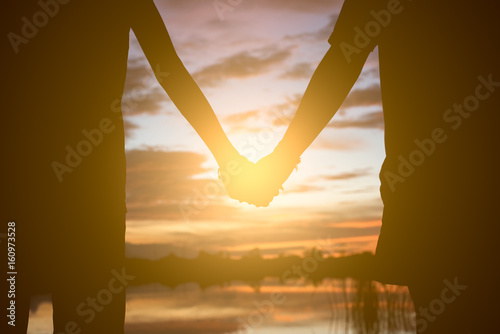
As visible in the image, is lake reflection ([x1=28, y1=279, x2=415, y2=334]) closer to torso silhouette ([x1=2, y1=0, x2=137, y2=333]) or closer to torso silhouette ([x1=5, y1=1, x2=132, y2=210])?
torso silhouette ([x1=2, y1=0, x2=137, y2=333])

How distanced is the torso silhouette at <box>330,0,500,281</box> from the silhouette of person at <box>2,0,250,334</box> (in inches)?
63.1

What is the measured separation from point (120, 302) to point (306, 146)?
202 cm

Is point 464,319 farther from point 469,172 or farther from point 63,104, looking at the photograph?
point 63,104

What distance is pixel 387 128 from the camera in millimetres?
3211

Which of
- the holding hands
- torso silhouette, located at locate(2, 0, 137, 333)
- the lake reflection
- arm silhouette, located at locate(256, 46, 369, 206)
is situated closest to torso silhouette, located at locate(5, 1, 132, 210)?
torso silhouette, located at locate(2, 0, 137, 333)

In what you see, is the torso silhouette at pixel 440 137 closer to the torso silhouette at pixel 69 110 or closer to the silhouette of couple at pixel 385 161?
the silhouette of couple at pixel 385 161

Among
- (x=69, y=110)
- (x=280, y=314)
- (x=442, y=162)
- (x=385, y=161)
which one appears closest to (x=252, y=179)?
(x=385, y=161)

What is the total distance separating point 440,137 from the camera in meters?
3.03

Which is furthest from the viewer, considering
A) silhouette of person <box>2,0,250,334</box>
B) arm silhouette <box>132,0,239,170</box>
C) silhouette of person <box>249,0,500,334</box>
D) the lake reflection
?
the lake reflection

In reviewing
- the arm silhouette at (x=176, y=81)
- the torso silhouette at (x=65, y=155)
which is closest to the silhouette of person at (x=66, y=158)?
the torso silhouette at (x=65, y=155)

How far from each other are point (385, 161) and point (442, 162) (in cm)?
33

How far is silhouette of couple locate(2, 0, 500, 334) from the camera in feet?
9.68

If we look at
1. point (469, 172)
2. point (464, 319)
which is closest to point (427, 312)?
point (464, 319)

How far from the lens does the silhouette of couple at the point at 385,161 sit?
2.95 meters
